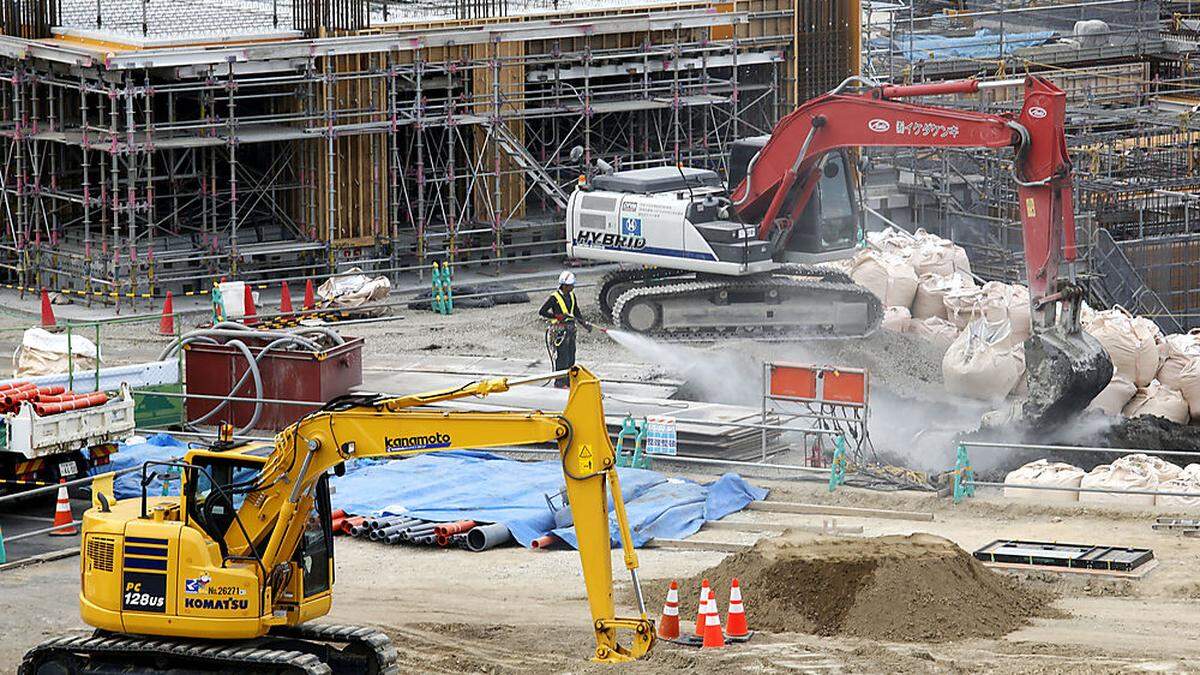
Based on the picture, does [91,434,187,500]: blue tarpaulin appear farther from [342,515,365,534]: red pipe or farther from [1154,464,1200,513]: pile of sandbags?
[1154,464,1200,513]: pile of sandbags

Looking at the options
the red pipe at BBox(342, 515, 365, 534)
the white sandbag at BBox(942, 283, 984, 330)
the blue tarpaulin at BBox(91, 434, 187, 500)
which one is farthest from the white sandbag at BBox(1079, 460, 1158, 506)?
the blue tarpaulin at BBox(91, 434, 187, 500)

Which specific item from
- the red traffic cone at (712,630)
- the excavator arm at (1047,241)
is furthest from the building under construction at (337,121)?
the red traffic cone at (712,630)

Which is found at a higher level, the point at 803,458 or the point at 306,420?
the point at 306,420

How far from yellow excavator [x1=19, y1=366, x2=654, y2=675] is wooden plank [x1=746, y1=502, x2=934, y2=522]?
692cm

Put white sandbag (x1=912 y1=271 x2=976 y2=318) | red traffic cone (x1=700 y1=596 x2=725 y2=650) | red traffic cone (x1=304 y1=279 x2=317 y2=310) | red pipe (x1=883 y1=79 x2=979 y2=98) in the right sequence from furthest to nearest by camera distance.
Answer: red traffic cone (x1=304 y1=279 x2=317 y2=310) < white sandbag (x1=912 y1=271 x2=976 y2=318) < red pipe (x1=883 y1=79 x2=979 y2=98) < red traffic cone (x1=700 y1=596 x2=725 y2=650)

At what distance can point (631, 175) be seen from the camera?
3175 cm

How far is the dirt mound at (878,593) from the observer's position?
17.1 m

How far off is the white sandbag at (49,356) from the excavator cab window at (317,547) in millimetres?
10852

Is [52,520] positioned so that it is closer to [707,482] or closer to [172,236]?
[707,482]

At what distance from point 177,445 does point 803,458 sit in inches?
279

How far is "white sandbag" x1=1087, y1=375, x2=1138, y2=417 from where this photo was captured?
26.9m

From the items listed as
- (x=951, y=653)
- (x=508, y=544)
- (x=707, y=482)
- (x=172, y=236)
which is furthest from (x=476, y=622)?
(x=172, y=236)

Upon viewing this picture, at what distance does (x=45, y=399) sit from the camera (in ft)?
71.6

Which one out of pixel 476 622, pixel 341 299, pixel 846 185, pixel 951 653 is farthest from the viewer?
pixel 341 299
